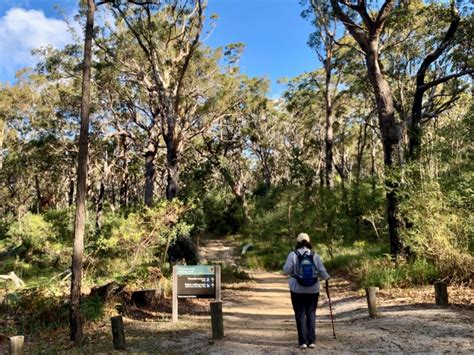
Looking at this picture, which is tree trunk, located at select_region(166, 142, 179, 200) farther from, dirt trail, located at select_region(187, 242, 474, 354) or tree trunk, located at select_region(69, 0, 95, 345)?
tree trunk, located at select_region(69, 0, 95, 345)

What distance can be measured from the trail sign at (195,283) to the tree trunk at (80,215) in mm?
1773

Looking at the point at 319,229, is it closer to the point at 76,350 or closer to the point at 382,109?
the point at 382,109

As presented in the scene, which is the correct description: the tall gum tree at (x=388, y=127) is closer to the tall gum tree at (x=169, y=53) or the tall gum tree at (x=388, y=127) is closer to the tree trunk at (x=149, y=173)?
the tall gum tree at (x=169, y=53)

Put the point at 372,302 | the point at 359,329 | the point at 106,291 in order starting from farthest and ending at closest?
1. the point at 106,291
2. the point at 372,302
3. the point at 359,329

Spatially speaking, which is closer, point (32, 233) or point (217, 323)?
point (217, 323)

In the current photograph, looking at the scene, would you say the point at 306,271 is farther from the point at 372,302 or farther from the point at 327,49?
the point at 327,49

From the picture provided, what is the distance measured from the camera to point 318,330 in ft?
23.0

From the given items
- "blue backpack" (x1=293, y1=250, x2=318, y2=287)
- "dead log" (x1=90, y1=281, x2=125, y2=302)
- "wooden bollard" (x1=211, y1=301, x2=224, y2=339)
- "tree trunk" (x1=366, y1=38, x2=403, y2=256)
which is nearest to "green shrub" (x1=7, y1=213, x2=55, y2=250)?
"dead log" (x1=90, y1=281, x2=125, y2=302)

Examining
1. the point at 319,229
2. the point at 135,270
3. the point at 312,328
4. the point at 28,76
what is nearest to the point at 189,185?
the point at 319,229

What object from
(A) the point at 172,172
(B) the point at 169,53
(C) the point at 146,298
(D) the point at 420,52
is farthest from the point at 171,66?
(D) the point at 420,52

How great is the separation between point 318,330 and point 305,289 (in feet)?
5.41

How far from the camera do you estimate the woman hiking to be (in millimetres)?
5730

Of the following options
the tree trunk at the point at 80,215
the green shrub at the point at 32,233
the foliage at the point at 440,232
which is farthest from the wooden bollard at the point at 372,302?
the green shrub at the point at 32,233

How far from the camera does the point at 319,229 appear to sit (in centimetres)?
2152
